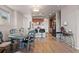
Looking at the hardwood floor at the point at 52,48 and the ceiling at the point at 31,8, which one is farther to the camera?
the hardwood floor at the point at 52,48

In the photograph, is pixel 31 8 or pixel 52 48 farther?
pixel 31 8

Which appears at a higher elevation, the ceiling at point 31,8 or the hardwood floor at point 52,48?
the ceiling at point 31,8

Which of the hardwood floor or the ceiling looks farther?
the hardwood floor

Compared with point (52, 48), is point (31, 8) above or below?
above

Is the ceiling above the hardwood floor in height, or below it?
above

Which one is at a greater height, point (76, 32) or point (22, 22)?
point (22, 22)
